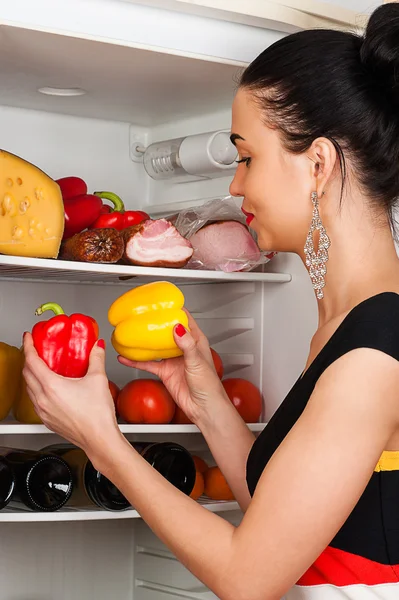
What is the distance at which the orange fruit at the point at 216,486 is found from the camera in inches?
62.4

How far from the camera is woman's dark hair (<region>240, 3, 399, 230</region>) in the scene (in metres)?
1.08

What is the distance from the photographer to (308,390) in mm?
1089

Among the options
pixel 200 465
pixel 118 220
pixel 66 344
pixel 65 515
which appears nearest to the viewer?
pixel 66 344

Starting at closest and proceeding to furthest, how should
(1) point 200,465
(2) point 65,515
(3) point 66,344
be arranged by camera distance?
(3) point 66,344, (2) point 65,515, (1) point 200,465

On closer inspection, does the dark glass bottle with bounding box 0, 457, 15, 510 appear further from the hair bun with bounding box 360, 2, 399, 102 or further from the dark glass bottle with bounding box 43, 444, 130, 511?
the hair bun with bounding box 360, 2, 399, 102

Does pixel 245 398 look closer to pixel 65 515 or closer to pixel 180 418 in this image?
pixel 180 418

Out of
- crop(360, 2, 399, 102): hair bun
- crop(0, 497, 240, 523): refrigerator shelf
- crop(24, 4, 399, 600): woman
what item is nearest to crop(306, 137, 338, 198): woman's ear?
crop(24, 4, 399, 600): woman

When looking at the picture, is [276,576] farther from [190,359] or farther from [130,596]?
[130,596]

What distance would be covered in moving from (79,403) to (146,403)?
15.3 inches

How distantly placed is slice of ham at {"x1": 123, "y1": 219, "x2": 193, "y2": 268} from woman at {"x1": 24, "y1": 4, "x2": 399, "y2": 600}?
0.26 m

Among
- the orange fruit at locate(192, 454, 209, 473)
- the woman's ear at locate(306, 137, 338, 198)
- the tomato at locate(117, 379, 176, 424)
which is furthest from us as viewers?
the orange fruit at locate(192, 454, 209, 473)

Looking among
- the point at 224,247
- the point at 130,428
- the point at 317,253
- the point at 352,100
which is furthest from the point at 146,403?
the point at 352,100

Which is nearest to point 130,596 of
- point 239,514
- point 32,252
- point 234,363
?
point 239,514

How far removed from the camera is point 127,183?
6.14 ft
